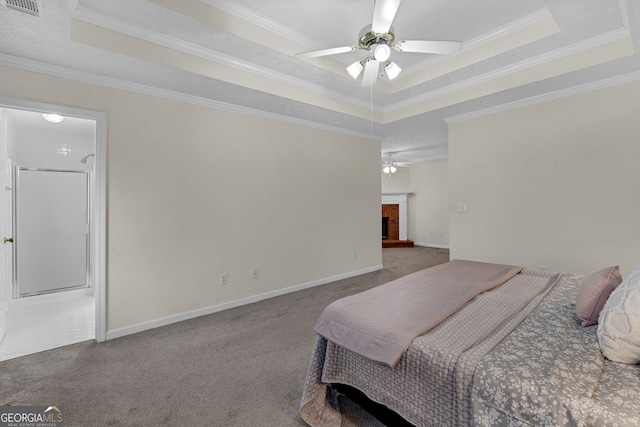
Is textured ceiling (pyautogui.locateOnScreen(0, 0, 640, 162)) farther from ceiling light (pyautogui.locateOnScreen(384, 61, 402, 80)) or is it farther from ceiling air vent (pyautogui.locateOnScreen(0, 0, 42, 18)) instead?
ceiling light (pyautogui.locateOnScreen(384, 61, 402, 80))

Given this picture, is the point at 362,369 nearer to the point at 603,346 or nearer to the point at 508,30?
the point at 603,346

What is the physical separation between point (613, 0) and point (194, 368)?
4071mm

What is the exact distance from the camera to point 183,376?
1997mm

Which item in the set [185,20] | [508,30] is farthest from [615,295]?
[185,20]

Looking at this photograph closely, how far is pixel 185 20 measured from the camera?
2.15 m

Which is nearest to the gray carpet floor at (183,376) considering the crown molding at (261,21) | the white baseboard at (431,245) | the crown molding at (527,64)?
the crown molding at (261,21)

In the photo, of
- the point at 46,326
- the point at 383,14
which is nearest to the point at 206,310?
the point at 46,326

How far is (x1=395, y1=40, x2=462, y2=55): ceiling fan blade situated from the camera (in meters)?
1.93

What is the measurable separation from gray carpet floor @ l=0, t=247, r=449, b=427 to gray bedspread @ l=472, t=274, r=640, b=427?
0.83 metres

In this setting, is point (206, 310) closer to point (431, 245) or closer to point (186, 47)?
point (186, 47)

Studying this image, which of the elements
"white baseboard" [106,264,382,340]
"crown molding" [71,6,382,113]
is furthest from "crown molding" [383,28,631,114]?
"white baseboard" [106,264,382,340]

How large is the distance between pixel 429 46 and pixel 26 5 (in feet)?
8.29

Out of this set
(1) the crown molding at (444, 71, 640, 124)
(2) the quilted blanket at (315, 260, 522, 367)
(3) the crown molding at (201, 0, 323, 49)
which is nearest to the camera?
(2) the quilted blanket at (315, 260, 522, 367)

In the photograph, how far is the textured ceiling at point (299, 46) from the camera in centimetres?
207
